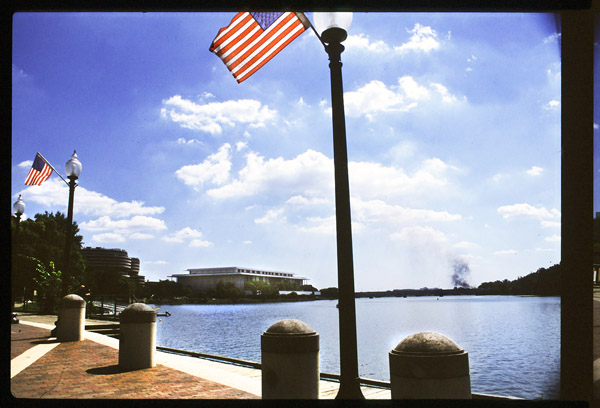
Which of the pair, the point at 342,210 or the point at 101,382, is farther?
the point at 101,382

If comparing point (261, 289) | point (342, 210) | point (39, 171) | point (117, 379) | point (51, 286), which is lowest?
point (261, 289)

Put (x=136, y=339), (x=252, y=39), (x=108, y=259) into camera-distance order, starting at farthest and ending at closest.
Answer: (x=108, y=259)
(x=136, y=339)
(x=252, y=39)

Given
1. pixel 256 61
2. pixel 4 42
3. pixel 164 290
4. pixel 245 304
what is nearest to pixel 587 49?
pixel 256 61

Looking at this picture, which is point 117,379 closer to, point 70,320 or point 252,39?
point 252,39

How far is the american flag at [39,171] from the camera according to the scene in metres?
17.9

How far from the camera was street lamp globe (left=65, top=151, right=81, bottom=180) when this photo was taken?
1630 cm

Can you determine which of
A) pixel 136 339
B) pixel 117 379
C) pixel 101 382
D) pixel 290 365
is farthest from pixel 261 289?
pixel 290 365

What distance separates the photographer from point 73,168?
16328 mm

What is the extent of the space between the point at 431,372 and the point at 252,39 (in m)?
6.07

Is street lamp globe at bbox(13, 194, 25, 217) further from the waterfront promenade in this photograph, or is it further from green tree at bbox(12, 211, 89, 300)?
green tree at bbox(12, 211, 89, 300)

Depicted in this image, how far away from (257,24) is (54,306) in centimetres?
2835

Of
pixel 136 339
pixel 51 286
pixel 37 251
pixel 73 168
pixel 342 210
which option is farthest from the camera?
pixel 37 251

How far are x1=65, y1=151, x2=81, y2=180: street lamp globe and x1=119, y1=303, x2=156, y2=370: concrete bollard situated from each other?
8.24 metres

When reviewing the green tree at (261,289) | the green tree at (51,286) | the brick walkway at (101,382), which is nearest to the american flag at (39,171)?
the brick walkway at (101,382)
